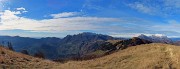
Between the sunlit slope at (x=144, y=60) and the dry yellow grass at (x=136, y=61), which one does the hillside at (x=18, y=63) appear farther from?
the sunlit slope at (x=144, y=60)

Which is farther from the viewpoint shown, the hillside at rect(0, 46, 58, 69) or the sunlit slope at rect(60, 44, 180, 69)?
the hillside at rect(0, 46, 58, 69)

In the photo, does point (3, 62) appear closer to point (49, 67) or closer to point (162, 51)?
point (49, 67)

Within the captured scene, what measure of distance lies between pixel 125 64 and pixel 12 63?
15399 mm

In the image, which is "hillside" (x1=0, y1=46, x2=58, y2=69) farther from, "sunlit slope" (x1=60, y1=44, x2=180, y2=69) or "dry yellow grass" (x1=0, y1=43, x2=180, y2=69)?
"sunlit slope" (x1=60, y1=44, x2=180, y2=69)

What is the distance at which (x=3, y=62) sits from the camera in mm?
41031

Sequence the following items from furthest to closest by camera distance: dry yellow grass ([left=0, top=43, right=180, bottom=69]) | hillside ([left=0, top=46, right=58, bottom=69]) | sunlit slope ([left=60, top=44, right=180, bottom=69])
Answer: hillside ([left=0, top=46, right=58, bottom=69])
dry yellow grass ([left=0, top=43, right=180, bottom=69])
sunlit slope ([left=60, top=44, right=180, bottom=69])

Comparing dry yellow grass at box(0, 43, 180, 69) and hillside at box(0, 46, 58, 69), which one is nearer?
dry yellow grass at box(0, 43, 180, 69)

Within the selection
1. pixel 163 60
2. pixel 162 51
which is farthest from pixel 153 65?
pixel 162 51

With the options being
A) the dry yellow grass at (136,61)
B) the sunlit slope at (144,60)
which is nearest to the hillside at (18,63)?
the dry yellow grass at (136,61)

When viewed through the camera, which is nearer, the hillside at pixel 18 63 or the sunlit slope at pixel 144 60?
the sunlit slope at pixel 144 60

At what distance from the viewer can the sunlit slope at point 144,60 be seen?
37.4 m

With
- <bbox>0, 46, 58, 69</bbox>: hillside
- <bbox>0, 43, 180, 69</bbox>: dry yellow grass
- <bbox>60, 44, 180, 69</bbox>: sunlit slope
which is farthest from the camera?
<bbox>0, 46, 58, 69</bbox>: hillside

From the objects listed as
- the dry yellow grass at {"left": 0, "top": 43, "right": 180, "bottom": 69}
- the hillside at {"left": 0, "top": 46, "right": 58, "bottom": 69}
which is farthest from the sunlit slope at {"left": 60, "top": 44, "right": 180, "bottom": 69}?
the hillside at {"left": 0, "top": 46, "right": 58, "bottom": 69}

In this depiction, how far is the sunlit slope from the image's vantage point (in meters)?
A: 37.4
